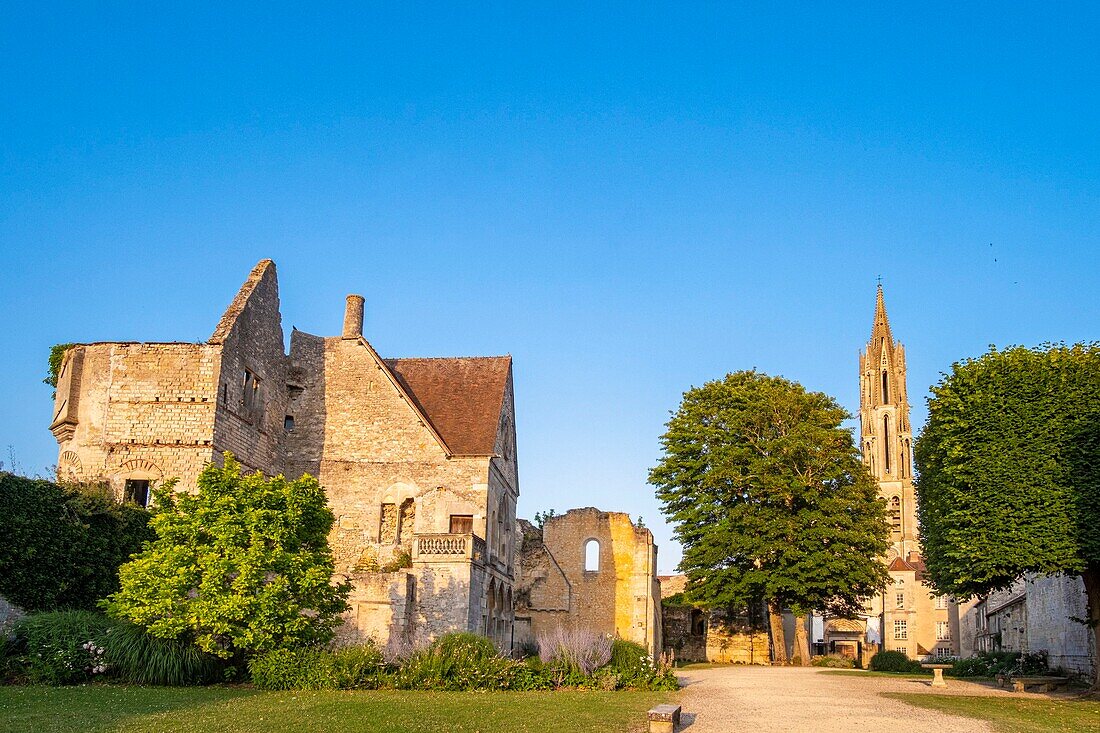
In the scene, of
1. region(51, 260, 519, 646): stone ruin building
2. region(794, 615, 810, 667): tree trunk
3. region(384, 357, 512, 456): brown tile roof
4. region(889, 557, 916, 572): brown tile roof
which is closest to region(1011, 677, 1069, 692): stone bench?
region(794, 615, 810, 667): tree trunk

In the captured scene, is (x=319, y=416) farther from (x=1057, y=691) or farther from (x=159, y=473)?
(x=1057, y=691)

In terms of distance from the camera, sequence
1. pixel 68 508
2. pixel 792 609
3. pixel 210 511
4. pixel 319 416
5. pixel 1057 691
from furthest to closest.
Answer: pixel 792 609 → pixel 319 416 → pixel 1057 691 → pixel 68 508 → pixel 210 511

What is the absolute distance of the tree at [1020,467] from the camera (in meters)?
22.1

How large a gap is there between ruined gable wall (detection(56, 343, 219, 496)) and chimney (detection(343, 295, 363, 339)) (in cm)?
691

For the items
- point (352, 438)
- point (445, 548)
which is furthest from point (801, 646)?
point (352, 438)

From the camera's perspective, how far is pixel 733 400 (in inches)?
1555

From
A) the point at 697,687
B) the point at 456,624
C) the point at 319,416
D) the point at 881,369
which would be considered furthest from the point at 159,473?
the point at 881,369

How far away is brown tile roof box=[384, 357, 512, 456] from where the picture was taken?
103 ft

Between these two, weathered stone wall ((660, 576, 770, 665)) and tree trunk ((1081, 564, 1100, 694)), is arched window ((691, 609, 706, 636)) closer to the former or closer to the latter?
weathered stone wall ((660, 576, 770, 665))

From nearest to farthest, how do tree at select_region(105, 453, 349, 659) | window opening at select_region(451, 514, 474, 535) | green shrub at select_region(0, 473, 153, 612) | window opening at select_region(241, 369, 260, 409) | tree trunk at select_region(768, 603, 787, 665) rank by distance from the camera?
tree at select_region(105, 453, 349, 659)
green shrub at select_region(0, 473, 153, 612)
window opening at select_region(241, 369, 260, 409)
window opening at select_region(451, 514, 474, 535)
tree trunk at select_region(768, 603, 787, 665)

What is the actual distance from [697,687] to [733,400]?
18.6 m

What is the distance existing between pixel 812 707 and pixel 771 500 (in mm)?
18987

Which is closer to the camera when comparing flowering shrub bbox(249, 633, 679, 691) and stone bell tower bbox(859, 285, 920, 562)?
flowering shrub bbox(249, 633, 679, 691)

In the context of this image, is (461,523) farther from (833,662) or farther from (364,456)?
(833,662)
